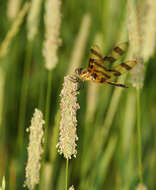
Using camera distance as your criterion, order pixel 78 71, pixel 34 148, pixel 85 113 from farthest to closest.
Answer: pixel 85 113
pixel 78 71
pixel 34 148

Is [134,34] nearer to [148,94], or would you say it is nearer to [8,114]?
[148,94]

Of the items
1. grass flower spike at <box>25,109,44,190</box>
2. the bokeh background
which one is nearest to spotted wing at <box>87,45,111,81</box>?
the bokeh background

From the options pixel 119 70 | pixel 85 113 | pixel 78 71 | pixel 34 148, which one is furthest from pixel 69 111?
pixel 85 113

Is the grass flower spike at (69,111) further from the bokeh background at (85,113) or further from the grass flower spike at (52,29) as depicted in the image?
the grass flower spike at (52,29)

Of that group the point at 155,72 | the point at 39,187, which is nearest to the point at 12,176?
the point at 39,187

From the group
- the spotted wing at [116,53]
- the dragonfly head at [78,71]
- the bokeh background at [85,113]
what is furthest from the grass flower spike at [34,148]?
the spotted wing at [116,53]

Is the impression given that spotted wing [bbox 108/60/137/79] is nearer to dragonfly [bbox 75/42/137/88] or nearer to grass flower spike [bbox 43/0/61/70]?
dragonfly [bbox 75/42/137/88]

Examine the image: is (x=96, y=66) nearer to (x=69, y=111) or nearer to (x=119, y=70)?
(x=119, y=70)
